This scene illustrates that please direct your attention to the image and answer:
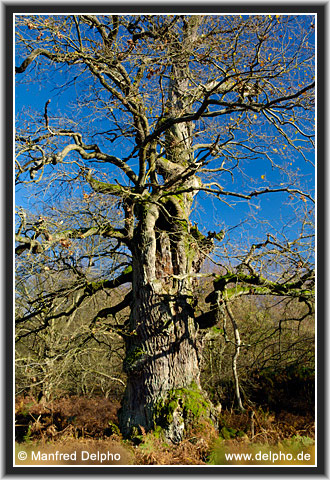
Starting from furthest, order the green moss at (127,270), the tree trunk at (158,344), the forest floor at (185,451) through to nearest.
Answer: the green moss at (127,270), the tree trunk at (158,344), the forest floor at (185,451)

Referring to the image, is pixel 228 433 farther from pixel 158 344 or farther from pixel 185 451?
pixel 158 344

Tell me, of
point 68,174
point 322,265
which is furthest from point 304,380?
point 68,174

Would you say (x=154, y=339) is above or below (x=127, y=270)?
below

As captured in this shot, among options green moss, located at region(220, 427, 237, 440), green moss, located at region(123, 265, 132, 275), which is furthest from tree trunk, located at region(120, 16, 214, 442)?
green moss, located at region(123, 265, 132, 275)

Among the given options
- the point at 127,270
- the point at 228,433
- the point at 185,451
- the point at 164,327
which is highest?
the point at 127,270

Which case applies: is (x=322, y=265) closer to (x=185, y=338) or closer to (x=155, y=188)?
(x=185, y=338)

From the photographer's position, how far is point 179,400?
565 cm

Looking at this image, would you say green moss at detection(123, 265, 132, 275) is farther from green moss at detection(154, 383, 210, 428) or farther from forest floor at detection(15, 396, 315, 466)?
forest floor at detection(15, 396, 315, 466)

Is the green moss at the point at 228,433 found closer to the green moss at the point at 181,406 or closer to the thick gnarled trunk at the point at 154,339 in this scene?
the green moss at the point at 181,406

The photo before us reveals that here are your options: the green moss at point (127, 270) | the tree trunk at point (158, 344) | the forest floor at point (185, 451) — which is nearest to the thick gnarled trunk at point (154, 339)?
the tree trunk at point (158, 344)

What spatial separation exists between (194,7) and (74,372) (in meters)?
12.6

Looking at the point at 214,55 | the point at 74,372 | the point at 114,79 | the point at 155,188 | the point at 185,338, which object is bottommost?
the point at 74,372

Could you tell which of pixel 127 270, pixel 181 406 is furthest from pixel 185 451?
pixel 127 270

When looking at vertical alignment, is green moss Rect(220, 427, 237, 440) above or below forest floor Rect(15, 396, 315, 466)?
below
